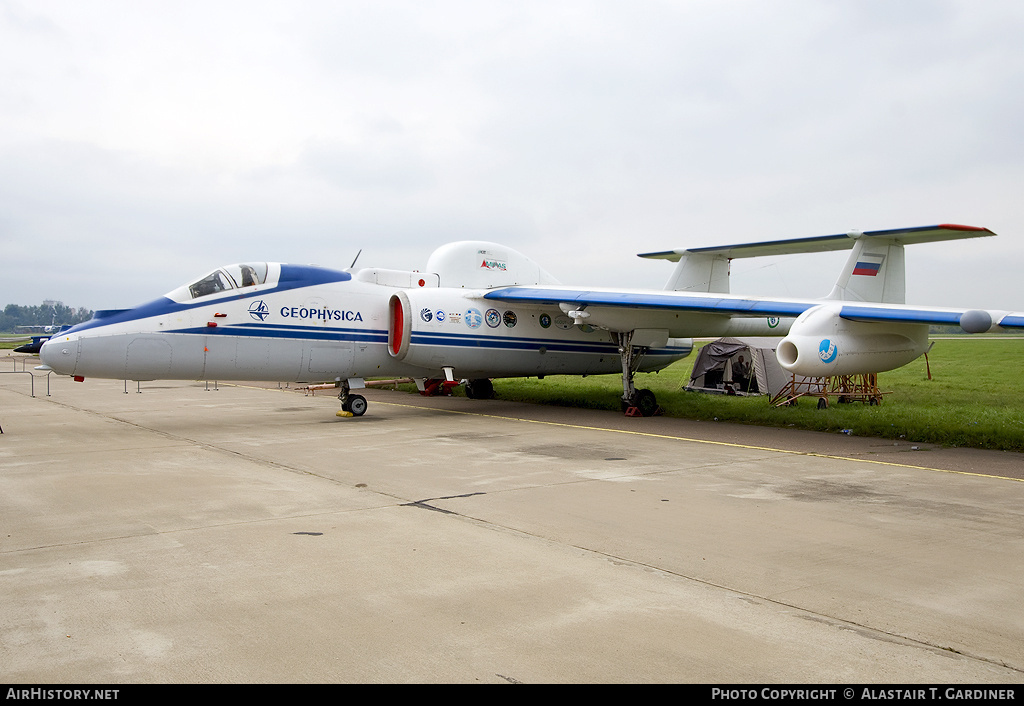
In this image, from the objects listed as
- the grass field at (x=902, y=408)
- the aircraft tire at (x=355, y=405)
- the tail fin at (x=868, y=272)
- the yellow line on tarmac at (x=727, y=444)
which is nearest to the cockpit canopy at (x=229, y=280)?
the aircraft tire at (x=355, y=405)

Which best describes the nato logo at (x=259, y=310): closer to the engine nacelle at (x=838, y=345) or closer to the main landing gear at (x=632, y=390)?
the main landing gear at (x=632, y=390)

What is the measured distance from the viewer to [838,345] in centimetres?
1135

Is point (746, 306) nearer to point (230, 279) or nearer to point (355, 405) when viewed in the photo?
point (355, 405)

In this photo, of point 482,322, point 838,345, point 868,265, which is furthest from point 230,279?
point 868,265

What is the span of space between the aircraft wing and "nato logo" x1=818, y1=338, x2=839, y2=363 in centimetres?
49

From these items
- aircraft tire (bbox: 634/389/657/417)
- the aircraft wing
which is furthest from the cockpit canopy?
aircraft tire (bbox: 634/389/657/417)

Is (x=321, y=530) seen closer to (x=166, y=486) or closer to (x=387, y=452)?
(x=166, y=486)

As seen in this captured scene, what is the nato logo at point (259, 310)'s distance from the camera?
1412 centimetres

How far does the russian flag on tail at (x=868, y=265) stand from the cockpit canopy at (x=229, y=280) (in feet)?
34.8

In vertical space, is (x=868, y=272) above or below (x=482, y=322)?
above

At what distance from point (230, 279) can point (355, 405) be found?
351cm

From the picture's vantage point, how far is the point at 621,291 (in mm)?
15844

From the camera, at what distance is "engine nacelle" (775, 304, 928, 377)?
11.2 m
